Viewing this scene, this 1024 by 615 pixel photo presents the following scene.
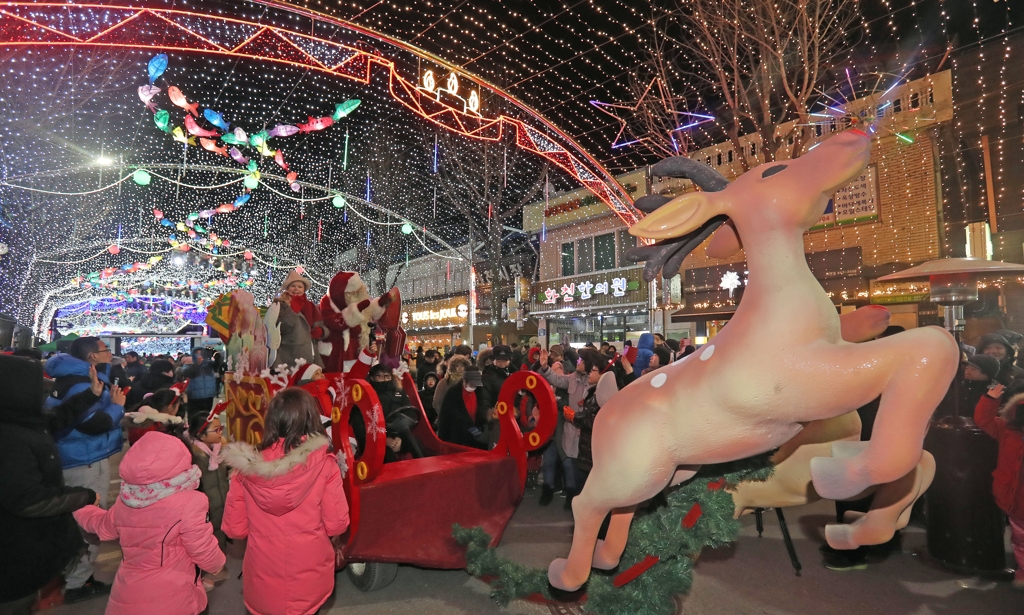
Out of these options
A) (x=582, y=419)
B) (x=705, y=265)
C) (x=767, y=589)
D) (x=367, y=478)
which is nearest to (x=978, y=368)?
(x=767, y=589)

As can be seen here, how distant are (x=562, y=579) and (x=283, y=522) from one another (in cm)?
135

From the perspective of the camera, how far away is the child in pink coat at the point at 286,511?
8.20 ft

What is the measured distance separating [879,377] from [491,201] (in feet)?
51.5

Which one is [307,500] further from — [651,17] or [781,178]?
[651,17]

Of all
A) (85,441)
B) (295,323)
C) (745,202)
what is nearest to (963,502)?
(745,202)

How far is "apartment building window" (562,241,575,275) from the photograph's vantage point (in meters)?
21.0

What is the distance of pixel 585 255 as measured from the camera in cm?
2052

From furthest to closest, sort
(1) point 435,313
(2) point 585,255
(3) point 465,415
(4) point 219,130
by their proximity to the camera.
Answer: (1) point 435,313 < (2) point 585,255 < (4) point 219,130 < (3) point 465,415

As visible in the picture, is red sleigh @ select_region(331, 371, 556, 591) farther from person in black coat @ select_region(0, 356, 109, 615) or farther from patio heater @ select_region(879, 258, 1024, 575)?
patio heater @ select_region(879, 258, 1024, 575)

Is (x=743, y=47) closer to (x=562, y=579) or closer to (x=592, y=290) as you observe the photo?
(x=562, y=579)


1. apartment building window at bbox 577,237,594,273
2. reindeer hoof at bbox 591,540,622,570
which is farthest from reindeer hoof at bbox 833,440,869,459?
apartment building window at bbox 577,237,594,273

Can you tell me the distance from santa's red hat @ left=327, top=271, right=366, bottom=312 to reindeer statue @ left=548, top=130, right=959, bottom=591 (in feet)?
11.9

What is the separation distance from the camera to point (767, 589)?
4.07 metres

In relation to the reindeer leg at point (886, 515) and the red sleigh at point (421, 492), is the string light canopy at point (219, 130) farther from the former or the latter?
the reindeer leg at point (886, 515)
